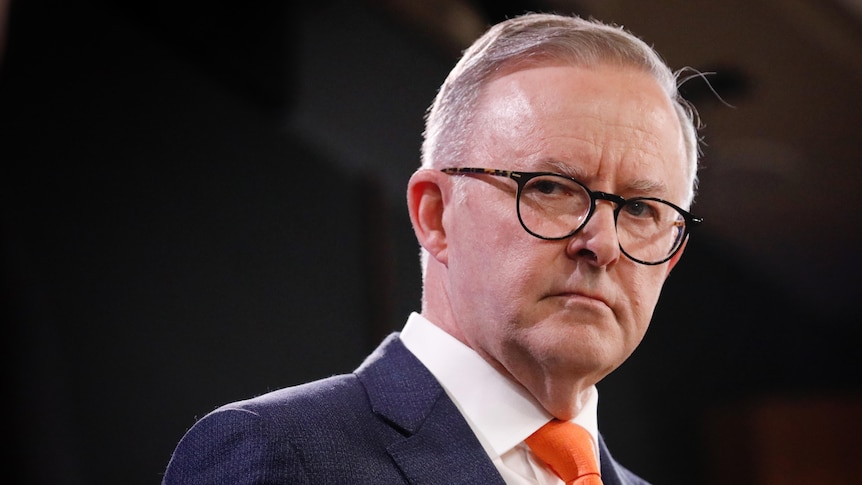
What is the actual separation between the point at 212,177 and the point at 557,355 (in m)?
1.46

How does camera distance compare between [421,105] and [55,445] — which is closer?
[55,445]

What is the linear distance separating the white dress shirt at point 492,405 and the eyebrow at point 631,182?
35 cm

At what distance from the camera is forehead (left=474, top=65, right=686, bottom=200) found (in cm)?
158

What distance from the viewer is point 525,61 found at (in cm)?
171

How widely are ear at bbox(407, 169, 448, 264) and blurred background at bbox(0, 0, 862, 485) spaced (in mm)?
808

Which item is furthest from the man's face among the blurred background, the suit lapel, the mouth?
the blurred background

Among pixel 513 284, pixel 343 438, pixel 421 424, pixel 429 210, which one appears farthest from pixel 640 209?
pixel 343 438

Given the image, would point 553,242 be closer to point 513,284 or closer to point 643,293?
point 513,284

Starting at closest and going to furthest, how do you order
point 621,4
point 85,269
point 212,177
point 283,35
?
1. point 85,269
2. point 212,177
3. point 283,35
4. point 621,4

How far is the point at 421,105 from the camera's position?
9.80 ft

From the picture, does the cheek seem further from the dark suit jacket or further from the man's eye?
the dark suit jacket

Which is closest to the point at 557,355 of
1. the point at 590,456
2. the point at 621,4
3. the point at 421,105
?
the point at 590,456

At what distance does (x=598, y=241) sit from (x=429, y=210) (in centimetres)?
37

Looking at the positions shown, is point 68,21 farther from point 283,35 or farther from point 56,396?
point 56,396
